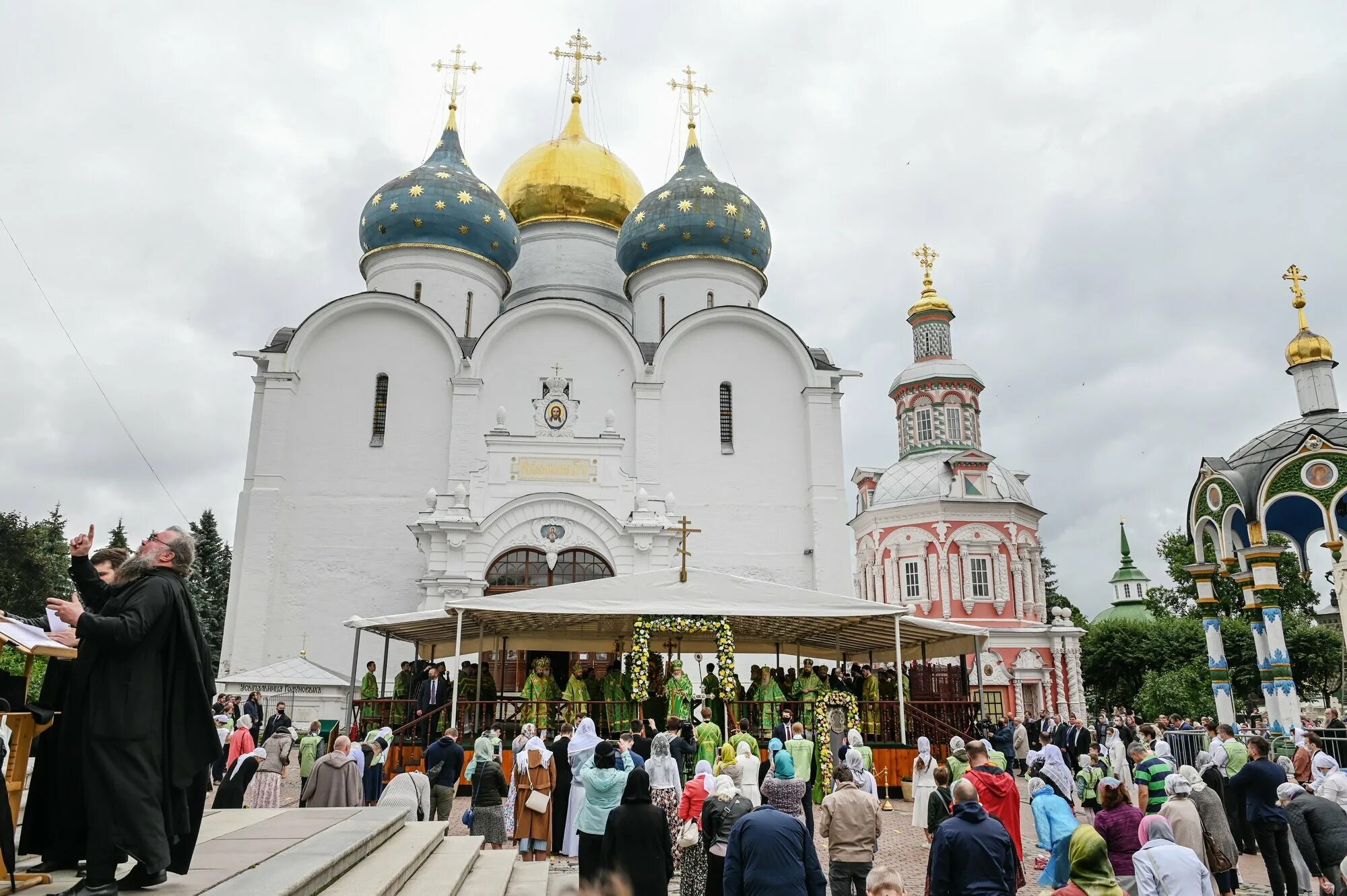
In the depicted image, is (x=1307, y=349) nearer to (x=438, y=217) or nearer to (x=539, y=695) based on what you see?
(x=539, y=695)

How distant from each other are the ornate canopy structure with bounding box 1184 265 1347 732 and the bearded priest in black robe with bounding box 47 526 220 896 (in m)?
17.0

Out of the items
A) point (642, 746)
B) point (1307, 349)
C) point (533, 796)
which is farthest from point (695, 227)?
point (533, 796)

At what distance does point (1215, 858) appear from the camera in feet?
23.8

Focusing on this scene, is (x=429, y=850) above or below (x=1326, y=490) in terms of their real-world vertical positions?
below

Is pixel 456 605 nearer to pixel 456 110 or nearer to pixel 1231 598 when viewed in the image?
pixel 456 110

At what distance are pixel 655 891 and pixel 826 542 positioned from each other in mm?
16723

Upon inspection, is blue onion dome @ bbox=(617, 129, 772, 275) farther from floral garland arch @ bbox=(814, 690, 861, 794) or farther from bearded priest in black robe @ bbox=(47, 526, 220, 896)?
bearded priest in black robe @ bbox=(47, 526, 220, 896)

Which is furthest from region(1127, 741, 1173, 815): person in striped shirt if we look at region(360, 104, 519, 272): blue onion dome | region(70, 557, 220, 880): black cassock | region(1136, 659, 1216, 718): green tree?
region(1136, 659, 1216, 718): green tree

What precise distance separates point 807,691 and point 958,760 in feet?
14.3

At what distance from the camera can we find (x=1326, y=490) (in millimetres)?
17500

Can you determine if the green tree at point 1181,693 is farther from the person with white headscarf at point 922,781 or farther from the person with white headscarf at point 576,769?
the person with white headscarf at point 576,769

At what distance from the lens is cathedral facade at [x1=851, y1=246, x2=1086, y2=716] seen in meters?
31.7

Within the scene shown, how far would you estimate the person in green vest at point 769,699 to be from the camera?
1316 centimetres

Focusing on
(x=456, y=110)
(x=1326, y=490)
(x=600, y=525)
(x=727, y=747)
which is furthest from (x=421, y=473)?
(x=1326, y=490)
